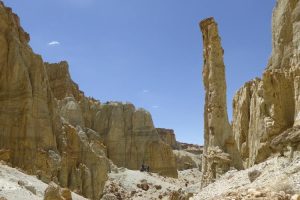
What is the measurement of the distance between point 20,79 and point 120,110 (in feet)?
128

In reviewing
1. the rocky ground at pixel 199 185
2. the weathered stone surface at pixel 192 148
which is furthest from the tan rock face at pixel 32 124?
the weathered stone surface at pixel 192 148

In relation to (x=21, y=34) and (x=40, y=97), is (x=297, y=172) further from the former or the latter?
(x=21, y=34)

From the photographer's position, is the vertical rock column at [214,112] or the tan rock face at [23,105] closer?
the vertical rock column at [214,112]

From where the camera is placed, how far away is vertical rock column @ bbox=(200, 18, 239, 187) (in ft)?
84.0

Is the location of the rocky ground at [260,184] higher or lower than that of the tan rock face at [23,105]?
lower

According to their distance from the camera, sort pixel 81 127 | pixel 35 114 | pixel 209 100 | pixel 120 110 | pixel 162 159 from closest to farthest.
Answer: pixel 209 100
pixel 35 114
pixel 81 127
pixel 162 159
pixel 120 110

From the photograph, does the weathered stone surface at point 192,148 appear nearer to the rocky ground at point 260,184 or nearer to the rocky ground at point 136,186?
the rocky ground at point 136,186

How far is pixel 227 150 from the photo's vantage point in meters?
25.9

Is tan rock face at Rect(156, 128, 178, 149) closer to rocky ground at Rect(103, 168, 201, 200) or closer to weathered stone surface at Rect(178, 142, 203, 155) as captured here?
weathered stone surface at Rect(178, 142, 203, 155)

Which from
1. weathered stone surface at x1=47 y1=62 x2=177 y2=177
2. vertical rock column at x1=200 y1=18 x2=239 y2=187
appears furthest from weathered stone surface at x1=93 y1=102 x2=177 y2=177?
vertical rock column at x1=200 y1=18 x2=239 y2=187

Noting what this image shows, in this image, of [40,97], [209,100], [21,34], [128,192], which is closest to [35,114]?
[40,97]

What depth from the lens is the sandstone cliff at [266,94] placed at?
22344 millimetres

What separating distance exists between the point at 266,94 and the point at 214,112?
372 centimetres

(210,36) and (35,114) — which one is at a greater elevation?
(210,36)
